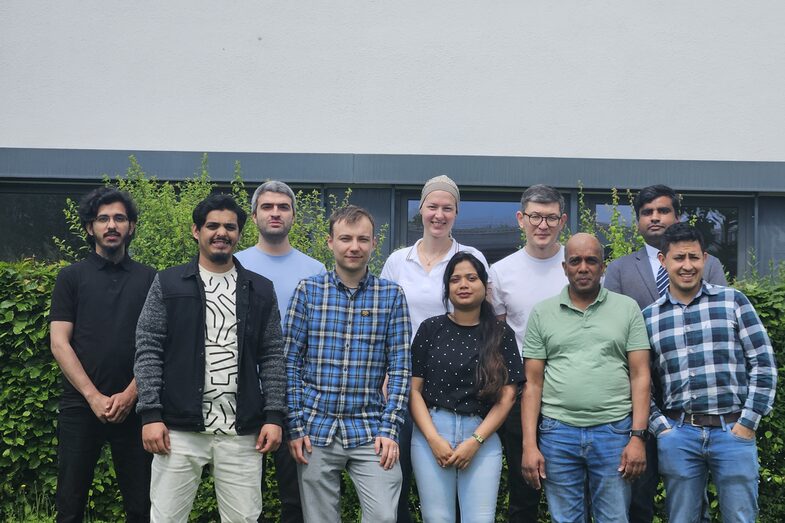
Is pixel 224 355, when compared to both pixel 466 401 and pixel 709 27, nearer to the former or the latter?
pixel 466 401

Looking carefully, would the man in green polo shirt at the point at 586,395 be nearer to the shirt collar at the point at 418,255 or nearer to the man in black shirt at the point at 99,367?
the shirt collar at the point at 418,255

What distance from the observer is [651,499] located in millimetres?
4625

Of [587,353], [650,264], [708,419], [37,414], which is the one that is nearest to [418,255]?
[587,353]

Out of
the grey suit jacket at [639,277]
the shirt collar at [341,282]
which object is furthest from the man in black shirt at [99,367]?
the grey suit jacket at [639,277]

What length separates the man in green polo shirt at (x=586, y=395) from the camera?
14.0ft

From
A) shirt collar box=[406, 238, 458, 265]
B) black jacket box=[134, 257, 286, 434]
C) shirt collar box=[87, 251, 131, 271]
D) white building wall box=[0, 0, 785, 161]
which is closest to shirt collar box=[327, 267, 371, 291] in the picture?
black jacket box=[134, 257, 286, 434]

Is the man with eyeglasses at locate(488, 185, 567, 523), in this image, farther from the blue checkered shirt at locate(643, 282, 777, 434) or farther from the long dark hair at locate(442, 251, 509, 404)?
the blue checkered shirt at locate(643, 282, 777, 434)

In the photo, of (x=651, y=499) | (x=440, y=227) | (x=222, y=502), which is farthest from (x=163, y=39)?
(x=651, y=499)

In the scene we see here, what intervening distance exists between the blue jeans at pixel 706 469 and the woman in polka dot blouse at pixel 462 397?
88 centimetres

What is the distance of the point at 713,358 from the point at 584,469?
90 centimetres

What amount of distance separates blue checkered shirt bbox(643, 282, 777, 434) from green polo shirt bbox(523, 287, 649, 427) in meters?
0.17

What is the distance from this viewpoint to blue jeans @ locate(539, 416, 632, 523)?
4258 millimetres

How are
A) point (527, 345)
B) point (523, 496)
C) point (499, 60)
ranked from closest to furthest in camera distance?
point (527, 345) < point (523, 496) < point (499, 60)

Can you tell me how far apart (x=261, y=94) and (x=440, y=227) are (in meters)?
5.17
